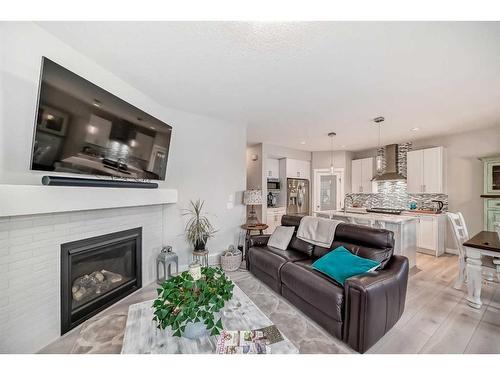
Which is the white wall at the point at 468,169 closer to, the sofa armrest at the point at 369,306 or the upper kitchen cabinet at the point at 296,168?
the upper kitchen cabinet at the point at 296,168

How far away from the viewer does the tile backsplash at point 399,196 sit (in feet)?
14.9

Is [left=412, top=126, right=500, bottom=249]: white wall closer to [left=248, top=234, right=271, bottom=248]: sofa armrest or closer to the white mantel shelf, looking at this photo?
[left=248, top=234, right=271, bottom=248]: sofa armrest

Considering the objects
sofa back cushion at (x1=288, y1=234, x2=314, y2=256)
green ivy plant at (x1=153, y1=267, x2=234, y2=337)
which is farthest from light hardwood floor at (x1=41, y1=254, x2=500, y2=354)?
green ivy plant at (x1=153, y1=267, x2=234, y2=337)

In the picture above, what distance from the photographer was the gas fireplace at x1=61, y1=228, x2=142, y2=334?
181 cm

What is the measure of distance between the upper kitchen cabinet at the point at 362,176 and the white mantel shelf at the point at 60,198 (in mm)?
5471

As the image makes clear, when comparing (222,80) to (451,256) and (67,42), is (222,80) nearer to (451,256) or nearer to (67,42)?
(67,42)

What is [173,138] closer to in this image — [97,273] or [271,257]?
[97,273]

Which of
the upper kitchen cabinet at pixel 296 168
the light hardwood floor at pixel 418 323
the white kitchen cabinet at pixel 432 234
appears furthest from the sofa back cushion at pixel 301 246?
the white kitchen cabinet at pixel 432 234

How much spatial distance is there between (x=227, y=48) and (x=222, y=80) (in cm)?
52

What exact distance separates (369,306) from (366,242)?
896 mm

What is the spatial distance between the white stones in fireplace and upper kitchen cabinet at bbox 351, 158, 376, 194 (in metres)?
6.01

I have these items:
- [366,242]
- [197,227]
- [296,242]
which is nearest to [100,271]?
[197,227]

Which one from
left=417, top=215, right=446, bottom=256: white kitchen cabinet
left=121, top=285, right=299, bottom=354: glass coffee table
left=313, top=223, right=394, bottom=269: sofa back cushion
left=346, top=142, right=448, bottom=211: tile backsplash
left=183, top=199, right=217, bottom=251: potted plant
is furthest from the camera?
left=346, top=142, right=448, bottom=211: tile backsplash

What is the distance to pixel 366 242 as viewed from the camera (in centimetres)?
224
